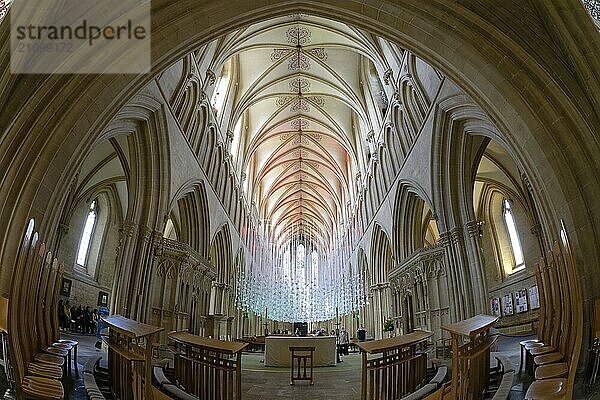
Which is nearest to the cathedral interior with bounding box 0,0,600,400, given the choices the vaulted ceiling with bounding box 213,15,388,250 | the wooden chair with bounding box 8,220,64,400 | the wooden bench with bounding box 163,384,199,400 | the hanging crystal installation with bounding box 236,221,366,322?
the wooden chair with bounding box 8,220,64,400

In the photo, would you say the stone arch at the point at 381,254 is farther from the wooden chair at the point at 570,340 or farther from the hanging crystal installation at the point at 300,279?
the wooden chair at the point at 570,340

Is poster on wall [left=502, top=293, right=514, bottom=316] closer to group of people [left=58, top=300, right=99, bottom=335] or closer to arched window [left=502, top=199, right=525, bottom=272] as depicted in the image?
arched window [left=502, top=199, right=525, bottom=272]

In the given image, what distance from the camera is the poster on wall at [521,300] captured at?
15.5 metres

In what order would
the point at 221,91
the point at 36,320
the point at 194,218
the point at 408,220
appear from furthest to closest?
the point at 221,91 < the point at 408,220 < the point at 194,218 < the point at 36,320

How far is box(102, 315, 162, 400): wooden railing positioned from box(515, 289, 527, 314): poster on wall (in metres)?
14.4

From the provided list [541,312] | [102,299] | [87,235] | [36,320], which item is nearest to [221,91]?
[87,235]

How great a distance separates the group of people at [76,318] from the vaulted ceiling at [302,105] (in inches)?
366

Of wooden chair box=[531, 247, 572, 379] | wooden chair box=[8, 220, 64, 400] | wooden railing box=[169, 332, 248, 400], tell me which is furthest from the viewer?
wooden railing box=[169, 332, 248, 400]

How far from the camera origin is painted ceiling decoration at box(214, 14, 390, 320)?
17562 mm

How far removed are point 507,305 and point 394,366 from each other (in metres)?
13.1

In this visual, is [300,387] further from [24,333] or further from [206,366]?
[24,333]

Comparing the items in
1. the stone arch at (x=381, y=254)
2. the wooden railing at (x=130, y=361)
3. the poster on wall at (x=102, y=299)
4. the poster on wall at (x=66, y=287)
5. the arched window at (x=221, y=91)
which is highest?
the arched window at (x=221, y=91)

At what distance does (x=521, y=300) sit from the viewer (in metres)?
15.8

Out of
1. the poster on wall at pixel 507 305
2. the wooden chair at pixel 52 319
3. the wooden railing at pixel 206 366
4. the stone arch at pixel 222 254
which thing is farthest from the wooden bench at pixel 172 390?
the poster on wall at pixel 507 305
